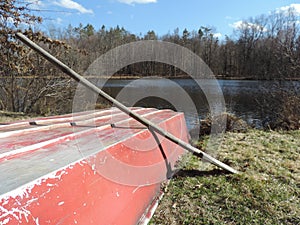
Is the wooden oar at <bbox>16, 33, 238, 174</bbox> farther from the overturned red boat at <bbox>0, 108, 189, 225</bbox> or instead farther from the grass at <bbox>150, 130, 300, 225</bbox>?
the grass at <bbox>150, 130, 300, 225</bbox>

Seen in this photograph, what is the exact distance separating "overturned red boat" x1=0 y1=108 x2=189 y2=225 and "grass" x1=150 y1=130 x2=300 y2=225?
0.27 metres

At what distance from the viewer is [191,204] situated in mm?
2775

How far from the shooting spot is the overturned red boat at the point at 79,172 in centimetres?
133

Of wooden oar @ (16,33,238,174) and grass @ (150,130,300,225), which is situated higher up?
wooden oar @ (16,33,238,174)

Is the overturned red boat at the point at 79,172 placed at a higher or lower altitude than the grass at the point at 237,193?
higher

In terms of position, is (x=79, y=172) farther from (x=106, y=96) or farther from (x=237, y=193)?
(x=237, y=193)

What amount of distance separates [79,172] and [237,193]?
195 centimetres

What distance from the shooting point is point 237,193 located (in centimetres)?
295

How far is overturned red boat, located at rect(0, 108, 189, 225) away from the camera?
1333 mm

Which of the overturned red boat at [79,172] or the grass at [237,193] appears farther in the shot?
the grass at [237,193]

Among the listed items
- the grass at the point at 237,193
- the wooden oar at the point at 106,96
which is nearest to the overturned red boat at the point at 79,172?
the wooden oar at the point at 106,96

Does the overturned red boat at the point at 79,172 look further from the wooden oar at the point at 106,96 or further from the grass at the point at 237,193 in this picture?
the grass at the point at 237,193

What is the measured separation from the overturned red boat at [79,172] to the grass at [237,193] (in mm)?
271

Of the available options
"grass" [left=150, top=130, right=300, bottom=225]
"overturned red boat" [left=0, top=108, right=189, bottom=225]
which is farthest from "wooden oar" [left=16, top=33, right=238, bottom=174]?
"grass" [left=150, top=130, right=300, bottom=225]
